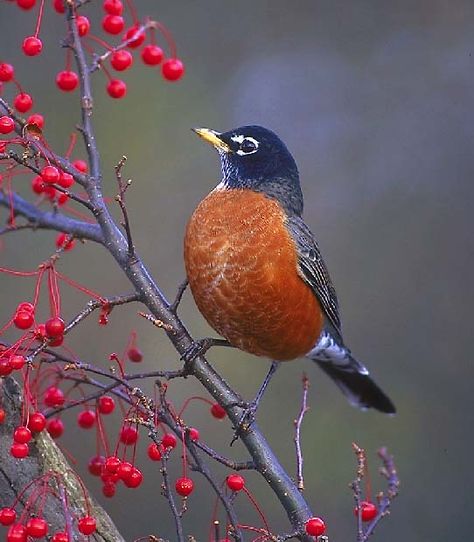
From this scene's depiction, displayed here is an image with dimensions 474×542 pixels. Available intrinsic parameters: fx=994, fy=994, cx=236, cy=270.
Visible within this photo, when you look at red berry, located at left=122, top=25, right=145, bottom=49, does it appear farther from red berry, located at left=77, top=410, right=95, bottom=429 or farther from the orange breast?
red berry, located at left=77, top=410, right=95, bottom=429

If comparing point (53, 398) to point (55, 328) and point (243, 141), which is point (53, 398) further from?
point (243, 141)

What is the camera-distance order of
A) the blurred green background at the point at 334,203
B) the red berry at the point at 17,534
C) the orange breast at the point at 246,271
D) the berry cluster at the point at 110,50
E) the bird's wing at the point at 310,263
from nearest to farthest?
the red berry at the point at 17,534
the berry cluster at the point at 110,50
the orange breast at the point at 246,271
the bird's wing at the point at 310,263
the blurred green background at the point at 334,203

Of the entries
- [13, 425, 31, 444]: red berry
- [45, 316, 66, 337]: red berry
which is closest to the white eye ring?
[45, 316, 66, 337]: red berry

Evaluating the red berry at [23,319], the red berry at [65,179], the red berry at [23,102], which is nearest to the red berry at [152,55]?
the red berry at [23,102]

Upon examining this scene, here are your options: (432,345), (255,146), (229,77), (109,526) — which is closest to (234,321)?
(255,146)

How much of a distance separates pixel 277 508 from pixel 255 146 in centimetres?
260

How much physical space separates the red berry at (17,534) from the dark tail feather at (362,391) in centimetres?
247

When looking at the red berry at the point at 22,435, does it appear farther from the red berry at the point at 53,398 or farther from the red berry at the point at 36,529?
the red berry at the point at 53,398

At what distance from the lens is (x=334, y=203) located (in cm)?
675

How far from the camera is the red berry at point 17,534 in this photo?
2.36m

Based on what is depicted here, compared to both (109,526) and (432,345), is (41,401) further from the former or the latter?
(432,345)

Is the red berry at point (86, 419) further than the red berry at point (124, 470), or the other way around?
the red berry at point (86, 419)

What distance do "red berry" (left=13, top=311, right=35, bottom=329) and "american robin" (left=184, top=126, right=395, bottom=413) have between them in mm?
980

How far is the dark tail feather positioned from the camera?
4613mm
